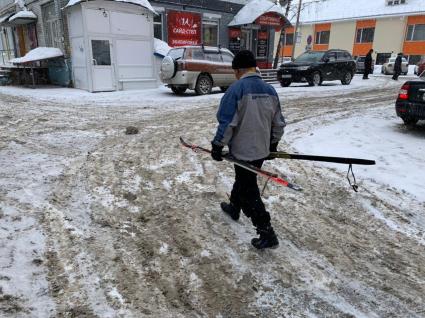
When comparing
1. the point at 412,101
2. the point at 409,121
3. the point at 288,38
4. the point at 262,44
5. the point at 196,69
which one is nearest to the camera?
the point at 412,101

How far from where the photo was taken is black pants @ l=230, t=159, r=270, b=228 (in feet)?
11.1

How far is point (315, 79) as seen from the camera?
17828 millimetres

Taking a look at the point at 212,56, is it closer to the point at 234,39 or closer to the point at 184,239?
the point at 234,39

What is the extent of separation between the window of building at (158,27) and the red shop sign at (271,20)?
5.47 meters

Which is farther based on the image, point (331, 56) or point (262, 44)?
point (262, 44)

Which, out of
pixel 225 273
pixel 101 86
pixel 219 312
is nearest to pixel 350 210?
pixel 225 273

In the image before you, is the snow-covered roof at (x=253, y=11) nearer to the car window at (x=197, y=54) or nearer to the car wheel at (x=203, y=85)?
the car window at (x=197, y=54)

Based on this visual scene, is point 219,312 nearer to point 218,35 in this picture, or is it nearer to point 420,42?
point 218,35

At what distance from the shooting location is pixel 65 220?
12.3 ft

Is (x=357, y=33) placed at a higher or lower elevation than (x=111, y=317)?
higher

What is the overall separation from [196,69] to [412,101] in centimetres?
808

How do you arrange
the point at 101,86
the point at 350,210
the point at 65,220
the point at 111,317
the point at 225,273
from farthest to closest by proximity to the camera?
the point at 101,86, the point at 350,210, the point at 65,220, the point at 225,273, the point at 111,317

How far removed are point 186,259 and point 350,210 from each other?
7.14 feet

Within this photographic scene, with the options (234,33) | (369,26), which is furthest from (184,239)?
(369,26)
